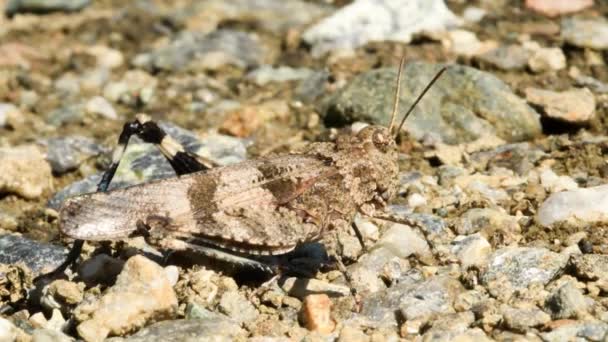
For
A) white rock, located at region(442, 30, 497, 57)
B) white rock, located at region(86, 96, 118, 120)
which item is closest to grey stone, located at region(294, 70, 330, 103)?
white rock, located at region(442, 30, 497, 57)

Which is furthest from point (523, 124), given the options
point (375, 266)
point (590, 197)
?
point (375, 266)

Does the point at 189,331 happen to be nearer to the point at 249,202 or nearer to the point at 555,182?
the point at 249,202

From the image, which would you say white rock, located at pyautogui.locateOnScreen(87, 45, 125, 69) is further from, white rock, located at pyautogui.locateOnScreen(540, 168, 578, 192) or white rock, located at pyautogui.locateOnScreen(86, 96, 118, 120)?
white rock, located at pyautogui.locateOnScreen(540, 168, 578, 192)

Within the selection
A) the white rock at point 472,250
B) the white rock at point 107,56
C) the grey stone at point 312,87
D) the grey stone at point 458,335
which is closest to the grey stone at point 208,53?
the white rock at point 107,56

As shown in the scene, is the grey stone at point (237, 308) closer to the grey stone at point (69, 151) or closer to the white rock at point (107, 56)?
the grey stone at point (69, 151)

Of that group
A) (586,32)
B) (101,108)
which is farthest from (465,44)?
(101,108)

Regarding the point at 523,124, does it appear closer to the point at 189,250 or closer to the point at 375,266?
the point at 375,266
